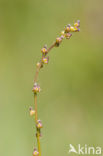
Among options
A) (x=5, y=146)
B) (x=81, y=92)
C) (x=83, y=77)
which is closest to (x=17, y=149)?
(x=5, y=146)

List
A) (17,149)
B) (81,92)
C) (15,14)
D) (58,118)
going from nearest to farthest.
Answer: (17,149), (58,118), (81,92), (15,14)

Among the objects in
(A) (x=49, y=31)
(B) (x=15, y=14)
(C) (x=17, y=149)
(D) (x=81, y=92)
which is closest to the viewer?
(C) (x=17, y=149)

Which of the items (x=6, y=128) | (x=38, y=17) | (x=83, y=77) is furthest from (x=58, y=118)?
(x=38, y=17)

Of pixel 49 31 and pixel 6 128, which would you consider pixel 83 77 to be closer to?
pixel 49 31


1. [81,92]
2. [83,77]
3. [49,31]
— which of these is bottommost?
[81,92]

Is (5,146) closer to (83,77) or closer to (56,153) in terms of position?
(56,153)

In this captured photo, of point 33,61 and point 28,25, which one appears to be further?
point 28,25

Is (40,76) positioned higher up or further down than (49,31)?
further down
